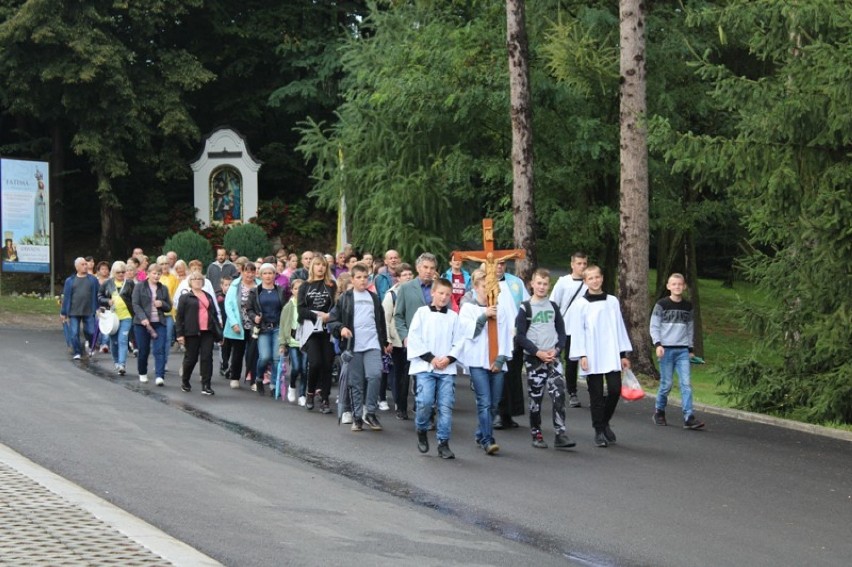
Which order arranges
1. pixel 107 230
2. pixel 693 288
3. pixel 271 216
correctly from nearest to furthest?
pixel 693 288, pixel 107 230, pixel 271 216

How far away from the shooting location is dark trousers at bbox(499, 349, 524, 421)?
630 inches

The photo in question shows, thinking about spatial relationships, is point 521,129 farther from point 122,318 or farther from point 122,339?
point 122,339

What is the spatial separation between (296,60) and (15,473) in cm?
4278

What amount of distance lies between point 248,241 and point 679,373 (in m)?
31.1

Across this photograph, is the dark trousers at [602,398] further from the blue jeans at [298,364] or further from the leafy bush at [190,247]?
the leafy bush at [190,247]

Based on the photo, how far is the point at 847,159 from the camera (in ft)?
53.5

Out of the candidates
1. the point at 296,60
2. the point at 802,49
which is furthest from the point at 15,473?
the point at 296,60

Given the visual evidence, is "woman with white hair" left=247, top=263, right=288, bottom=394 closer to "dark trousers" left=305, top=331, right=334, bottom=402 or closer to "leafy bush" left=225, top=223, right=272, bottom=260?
"dark trousers" left=305, top=331, right=334, bottom=402

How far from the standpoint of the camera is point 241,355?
20344mm

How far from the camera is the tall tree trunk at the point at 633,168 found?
2208 centimetres

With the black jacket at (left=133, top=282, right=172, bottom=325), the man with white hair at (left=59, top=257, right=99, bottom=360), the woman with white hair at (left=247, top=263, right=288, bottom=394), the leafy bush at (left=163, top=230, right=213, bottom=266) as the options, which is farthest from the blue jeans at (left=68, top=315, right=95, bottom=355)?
the leafy bush at (left=163, top=230, right=213, bottom=266)

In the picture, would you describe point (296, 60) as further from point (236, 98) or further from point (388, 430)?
point (388, 430)

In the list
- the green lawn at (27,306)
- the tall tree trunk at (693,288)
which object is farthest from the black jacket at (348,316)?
the green lawn at (27,306)

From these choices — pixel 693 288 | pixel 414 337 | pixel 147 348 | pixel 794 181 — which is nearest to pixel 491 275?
pixel 414 337
